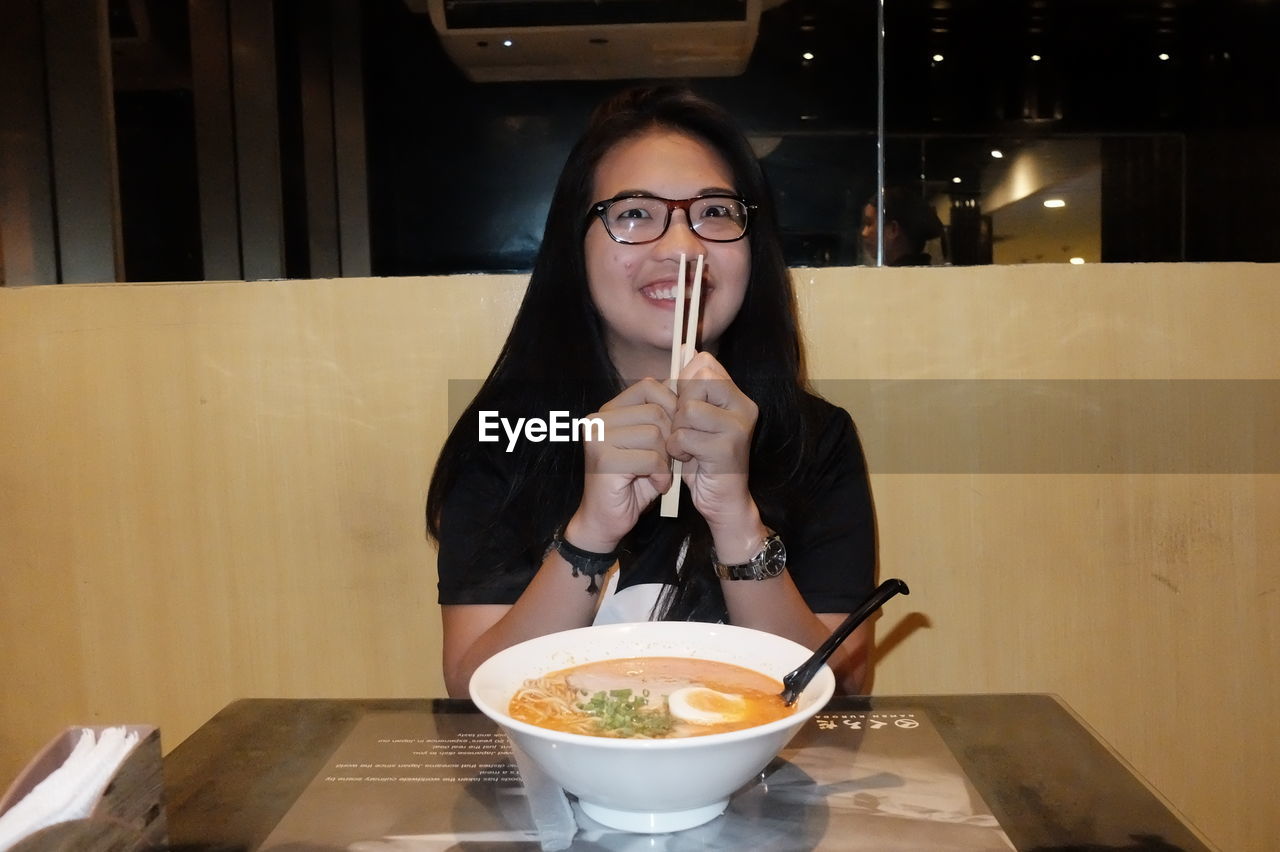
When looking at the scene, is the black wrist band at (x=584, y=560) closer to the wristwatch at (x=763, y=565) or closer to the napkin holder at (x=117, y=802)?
the wristwatch at (x=763, y=565)

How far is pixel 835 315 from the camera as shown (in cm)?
150

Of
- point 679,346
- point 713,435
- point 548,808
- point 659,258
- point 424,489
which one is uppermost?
point 659,258

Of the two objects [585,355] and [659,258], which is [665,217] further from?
[585,355]

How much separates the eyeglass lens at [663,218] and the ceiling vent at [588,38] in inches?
14.1

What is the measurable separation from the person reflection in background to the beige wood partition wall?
0.33 ft

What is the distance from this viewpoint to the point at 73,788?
569mm

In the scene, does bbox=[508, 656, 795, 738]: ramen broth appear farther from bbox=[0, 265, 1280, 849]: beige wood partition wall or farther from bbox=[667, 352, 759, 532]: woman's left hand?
bbox=[0, 265, 1280, 849]: beige wood partition wall

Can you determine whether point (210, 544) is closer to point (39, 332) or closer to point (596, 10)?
point (39, 332)

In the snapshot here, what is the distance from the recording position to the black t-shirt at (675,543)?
4.37 feet

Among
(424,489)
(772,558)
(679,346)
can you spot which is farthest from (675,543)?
(424,489)

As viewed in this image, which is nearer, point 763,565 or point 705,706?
point 705,706

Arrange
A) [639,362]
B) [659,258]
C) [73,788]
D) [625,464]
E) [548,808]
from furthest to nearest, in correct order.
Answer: [639,362]
[659,258]
[625,464]
[548,808]
[73,788]

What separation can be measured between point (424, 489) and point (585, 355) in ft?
1.10

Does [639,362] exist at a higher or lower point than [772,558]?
→ higher
